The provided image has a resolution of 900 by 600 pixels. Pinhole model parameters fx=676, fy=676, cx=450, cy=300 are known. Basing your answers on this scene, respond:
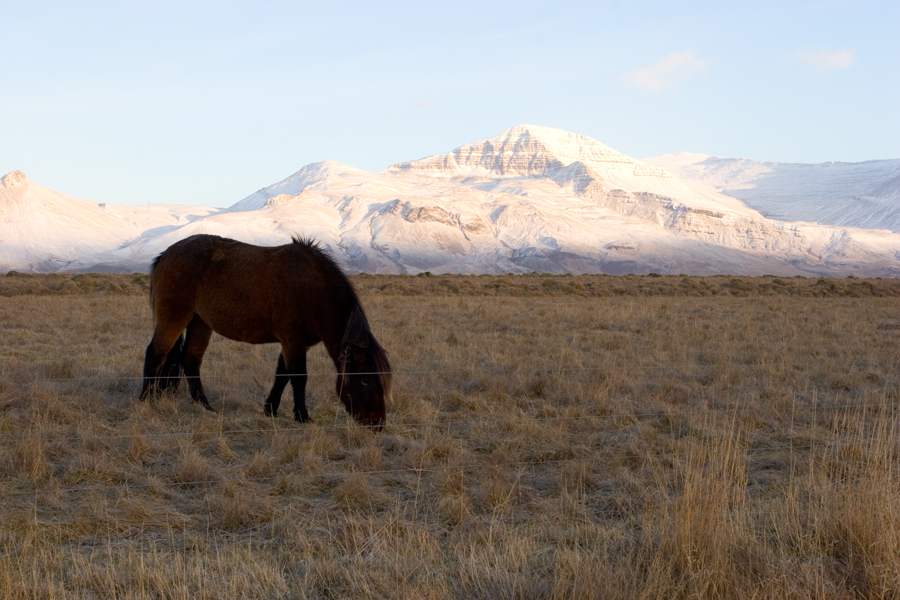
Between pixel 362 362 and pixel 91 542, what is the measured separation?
10.6ft

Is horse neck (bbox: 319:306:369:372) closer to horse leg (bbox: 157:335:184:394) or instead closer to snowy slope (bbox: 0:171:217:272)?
horse leg (bbox: 157:335:184:394)

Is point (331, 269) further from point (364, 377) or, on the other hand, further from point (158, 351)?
point (158, 351)

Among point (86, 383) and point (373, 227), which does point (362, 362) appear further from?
point (373, 227)

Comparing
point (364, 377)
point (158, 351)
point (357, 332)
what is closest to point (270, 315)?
point (357, 332)

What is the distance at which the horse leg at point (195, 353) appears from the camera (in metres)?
8.17

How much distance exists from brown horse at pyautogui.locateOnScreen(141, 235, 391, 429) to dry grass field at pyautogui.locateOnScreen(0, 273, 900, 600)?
0.42 m

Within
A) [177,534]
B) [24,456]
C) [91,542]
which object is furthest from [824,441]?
[24,456]

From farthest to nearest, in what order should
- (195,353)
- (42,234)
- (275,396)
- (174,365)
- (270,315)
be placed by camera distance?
(42,234) < (174,365) < (195,353) < (270,315) < (275,396)

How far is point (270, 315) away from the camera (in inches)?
306

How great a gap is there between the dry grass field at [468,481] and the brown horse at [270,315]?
42cm

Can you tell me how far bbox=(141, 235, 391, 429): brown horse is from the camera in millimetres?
7133

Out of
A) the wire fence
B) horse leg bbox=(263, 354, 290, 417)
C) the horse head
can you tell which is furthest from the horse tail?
the horse head

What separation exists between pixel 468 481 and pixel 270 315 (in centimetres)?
342

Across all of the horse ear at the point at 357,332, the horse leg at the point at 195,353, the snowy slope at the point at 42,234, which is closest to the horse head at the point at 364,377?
the horse ear at the point at 357,332
